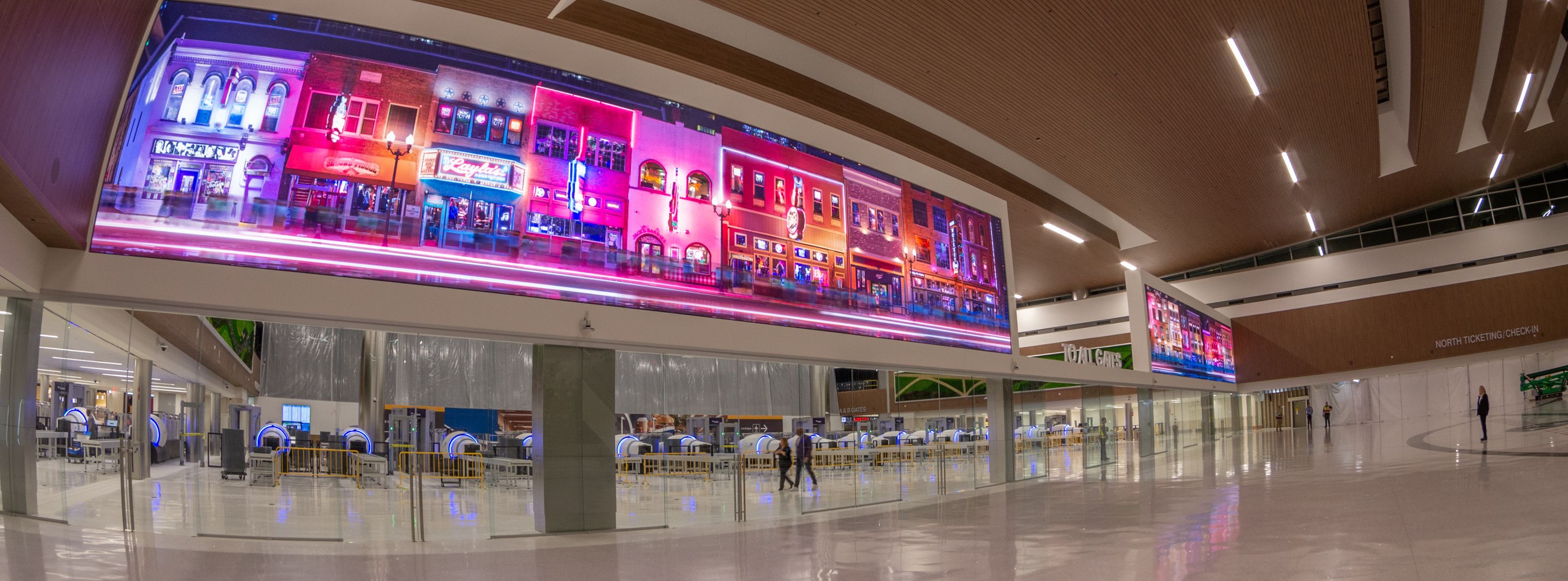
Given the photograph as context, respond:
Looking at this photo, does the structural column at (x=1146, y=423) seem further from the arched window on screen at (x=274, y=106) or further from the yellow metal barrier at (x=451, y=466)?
the arched window on screen at (x=274, y=106)

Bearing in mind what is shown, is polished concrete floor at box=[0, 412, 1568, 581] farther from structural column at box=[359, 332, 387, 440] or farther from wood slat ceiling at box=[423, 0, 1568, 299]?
structural column at box=[359, 332, 387, 440]

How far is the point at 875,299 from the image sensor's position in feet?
41.9

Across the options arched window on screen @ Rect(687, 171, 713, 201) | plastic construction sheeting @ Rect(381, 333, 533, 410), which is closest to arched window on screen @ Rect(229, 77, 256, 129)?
plastic construction sheeting @ Rect(381, 333, 533, 410)

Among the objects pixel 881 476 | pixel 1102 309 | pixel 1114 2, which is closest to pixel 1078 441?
pixel 881 476

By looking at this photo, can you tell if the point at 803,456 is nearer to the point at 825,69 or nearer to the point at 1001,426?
the point at 1001,426

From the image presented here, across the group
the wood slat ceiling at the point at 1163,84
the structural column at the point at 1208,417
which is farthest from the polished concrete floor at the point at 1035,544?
the structural column at the point at 1208,417

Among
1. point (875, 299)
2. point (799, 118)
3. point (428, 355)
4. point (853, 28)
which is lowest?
point (428, 355)

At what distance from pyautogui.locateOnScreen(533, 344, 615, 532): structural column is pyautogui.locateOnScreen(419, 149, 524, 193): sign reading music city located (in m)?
1.85

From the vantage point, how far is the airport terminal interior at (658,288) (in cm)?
638

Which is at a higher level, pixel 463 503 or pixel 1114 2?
pixel 1114 2

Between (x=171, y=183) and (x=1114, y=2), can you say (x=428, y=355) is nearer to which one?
(x=171, y=183)

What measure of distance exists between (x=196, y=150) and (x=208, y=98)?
49 cm

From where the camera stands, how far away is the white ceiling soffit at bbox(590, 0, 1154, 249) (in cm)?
1171

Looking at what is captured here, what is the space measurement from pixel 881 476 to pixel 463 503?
5889 mm
